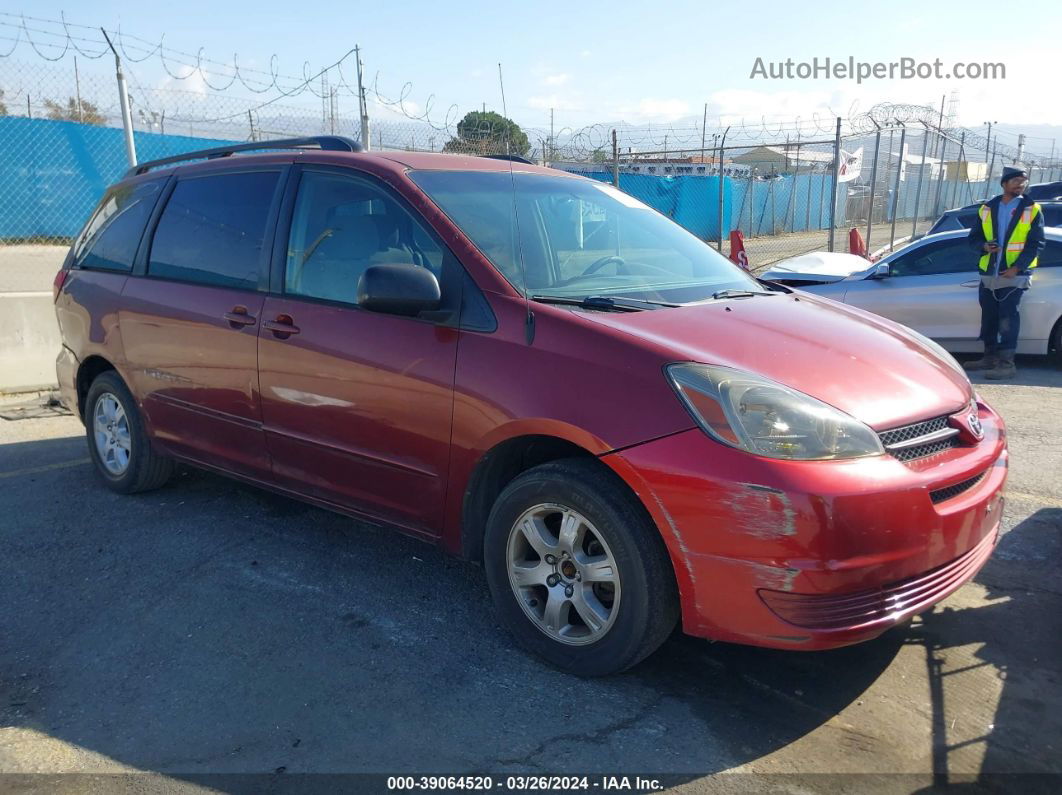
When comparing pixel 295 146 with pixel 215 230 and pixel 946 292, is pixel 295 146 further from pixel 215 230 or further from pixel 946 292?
pixel 946 292

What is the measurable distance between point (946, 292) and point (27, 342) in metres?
8.71

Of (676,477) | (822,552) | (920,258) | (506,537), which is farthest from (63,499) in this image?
(920,258)

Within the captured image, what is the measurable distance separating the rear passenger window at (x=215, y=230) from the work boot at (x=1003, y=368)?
672 centimetres

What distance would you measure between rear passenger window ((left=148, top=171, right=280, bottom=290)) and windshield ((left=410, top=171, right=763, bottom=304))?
944mm

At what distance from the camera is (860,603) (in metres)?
2.69

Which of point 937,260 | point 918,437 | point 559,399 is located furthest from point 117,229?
point 937,260

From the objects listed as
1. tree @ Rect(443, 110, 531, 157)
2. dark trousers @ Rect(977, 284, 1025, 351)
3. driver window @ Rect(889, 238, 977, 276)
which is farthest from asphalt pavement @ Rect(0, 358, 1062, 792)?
tree @ Rect(443, 110, 531, 157)

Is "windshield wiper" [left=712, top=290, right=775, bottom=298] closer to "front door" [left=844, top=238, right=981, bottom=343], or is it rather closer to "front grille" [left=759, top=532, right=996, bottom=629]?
"front grille" [left=759, top=532, right=996, bottom=629]

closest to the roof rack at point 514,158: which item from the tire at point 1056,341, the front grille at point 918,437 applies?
the front grille at point 918,437

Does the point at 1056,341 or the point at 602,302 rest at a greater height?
the point at 602,302

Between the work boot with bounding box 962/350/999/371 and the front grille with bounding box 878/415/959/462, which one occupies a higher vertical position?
the front grille with bounding box 878/415/959/462

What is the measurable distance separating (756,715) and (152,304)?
11.9ft

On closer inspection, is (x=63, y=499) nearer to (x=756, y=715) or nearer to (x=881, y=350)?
(x=756, y=715)

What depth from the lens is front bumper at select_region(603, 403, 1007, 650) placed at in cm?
261
